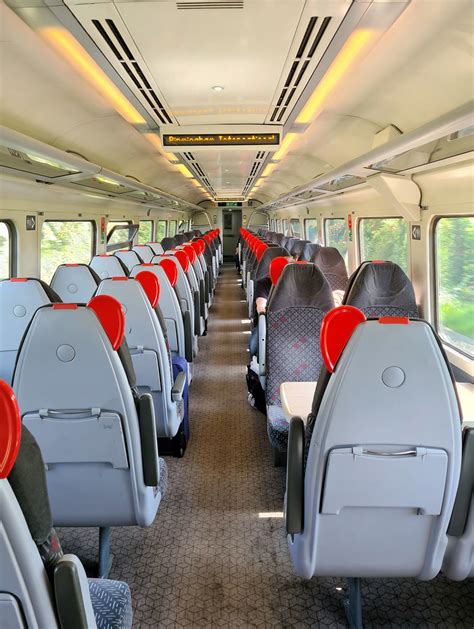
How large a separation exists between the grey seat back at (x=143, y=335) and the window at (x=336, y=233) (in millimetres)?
6559

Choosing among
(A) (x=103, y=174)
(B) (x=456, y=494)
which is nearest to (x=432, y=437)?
(B) (x=456, y=494)

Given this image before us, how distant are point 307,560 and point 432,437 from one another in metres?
0.73

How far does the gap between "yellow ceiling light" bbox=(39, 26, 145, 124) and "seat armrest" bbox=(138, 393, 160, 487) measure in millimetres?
2387

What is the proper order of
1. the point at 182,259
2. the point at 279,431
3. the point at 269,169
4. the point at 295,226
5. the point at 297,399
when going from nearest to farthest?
the point at 297,399 < the point at 279,431 < the point at 182,259 < the point at 269,169 < the point at 295,226

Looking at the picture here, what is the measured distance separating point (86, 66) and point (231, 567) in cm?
365

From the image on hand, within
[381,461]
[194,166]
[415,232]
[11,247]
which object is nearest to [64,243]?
[11,247]

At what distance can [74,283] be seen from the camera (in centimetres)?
500

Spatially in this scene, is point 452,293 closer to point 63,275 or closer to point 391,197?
point 391,197

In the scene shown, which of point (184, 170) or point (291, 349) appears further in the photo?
point (184, 170)

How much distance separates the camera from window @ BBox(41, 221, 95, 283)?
6.68 m

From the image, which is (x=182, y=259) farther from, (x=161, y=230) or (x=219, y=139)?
(x=161, y=230)

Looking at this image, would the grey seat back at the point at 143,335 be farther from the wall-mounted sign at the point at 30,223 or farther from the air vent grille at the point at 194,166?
the air vent grille at the point at 194,166

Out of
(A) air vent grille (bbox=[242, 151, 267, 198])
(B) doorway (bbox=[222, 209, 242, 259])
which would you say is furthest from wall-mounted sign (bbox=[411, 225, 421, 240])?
(B) doorway (bbox=[222, 209, 242, 259])

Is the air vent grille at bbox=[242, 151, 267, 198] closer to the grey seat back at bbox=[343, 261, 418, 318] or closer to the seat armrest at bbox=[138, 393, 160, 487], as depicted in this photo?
the grey seat back at bbox=[343, 261, 418, 318]
